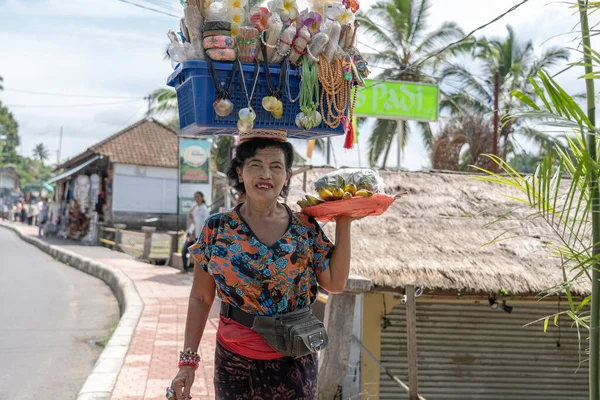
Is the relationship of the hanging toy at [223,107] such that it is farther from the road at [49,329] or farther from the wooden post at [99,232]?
the wooden post at [99,232]

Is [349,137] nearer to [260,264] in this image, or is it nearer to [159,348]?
[260,264]

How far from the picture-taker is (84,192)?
89.6ft

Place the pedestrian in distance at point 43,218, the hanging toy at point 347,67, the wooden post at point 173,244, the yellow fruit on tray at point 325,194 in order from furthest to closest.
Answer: the pedestrian in distance at point 43,218 → the wooden post at point 173,244 → the hanging toy at point 347,67 → the yellow fruit on tray at point 325,194

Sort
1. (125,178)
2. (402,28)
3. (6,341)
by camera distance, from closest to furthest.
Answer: (6,341)
(402,28)
(125,178)

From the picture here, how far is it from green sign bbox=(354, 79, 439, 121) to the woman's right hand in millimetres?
9283

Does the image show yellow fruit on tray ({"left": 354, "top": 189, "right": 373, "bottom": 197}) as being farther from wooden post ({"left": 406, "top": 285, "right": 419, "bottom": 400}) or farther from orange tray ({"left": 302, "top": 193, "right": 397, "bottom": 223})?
wooden post ({"left": 406, "top": 285, "right": 419, "bottom": 400})

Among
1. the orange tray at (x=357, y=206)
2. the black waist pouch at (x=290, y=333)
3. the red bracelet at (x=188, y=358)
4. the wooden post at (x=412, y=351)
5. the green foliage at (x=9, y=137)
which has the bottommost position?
the wooden post at (x=412, y=351)

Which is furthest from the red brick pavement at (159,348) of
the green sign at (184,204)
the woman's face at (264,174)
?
the green sign at (184,204)

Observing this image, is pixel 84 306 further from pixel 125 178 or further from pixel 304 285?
pixel 125 178

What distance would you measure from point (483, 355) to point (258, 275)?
236 inches

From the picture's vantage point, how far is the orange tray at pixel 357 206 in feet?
8.05

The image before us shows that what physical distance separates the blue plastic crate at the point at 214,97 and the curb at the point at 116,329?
3129 mm

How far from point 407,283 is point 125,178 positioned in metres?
22.5

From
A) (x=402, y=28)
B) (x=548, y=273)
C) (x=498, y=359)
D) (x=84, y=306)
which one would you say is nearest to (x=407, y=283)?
(x=548, y=273)
